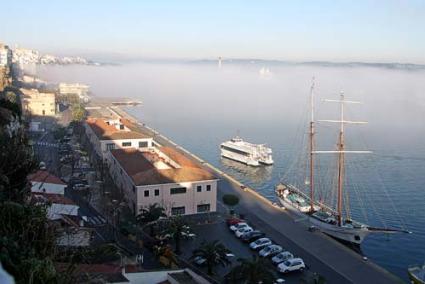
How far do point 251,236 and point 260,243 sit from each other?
0.36 meters

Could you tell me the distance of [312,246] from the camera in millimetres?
9102

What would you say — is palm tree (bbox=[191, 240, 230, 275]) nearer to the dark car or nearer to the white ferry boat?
the dark car

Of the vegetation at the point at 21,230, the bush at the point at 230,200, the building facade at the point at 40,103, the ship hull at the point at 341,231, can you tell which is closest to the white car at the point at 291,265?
the ship hull at the point at 341,231

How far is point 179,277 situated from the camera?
592cm

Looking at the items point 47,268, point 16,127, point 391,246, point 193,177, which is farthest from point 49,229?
point 391,246

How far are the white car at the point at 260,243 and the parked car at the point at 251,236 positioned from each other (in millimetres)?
202

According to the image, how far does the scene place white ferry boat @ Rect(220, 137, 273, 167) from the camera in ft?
59.3

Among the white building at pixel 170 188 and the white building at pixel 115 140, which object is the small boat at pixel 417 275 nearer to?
the white building at pixel 170 188

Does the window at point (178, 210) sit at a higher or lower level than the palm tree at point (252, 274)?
lower

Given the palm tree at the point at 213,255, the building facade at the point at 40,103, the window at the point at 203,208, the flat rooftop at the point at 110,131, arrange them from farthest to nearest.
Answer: the building facade at the point at 40,103
the flat rooftop at the point at 110,131
the window at the point at 203,208
the palm tree at the point at 213,255

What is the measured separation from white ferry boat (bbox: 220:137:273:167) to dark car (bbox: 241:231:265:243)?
879 centimetres

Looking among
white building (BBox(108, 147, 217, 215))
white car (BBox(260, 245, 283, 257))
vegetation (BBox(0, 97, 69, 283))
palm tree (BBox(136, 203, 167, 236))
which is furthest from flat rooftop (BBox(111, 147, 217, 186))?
vegetation (BBox(0, 97, 69, 283))

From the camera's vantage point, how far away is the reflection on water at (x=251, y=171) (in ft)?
53.4

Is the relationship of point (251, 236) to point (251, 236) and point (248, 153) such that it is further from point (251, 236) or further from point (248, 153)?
point (248, 153)
